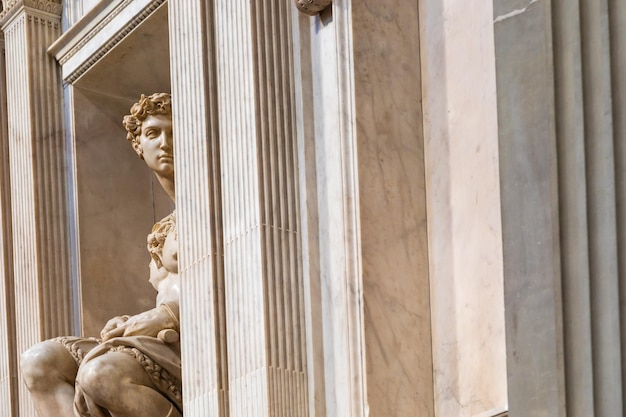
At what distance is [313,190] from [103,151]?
9.08 feet

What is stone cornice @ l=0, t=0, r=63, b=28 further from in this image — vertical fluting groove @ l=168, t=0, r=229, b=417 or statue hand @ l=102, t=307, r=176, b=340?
statue hand @ l=102, t=307, r=176, b=340

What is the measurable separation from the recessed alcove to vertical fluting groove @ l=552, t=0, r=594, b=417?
427 centimetres

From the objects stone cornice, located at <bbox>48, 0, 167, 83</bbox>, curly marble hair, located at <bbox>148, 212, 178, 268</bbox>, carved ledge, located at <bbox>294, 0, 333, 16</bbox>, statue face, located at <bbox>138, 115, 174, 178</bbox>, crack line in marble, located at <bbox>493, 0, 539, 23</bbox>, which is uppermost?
stone cornice, located at <bbox>48, 0, 167, 83</bbox>

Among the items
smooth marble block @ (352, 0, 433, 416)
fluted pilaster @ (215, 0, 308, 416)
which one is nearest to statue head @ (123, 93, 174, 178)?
fluted pilaster @ (215, 0, 308, 416)

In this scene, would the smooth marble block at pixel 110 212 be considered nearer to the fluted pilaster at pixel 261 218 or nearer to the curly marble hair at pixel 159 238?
the curly marble hair at pixel 159 238

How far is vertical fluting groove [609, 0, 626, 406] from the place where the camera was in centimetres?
352

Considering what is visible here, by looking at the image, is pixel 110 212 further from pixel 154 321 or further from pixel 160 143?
pixel 154 321

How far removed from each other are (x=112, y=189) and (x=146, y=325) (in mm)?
1731

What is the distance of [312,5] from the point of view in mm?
5574

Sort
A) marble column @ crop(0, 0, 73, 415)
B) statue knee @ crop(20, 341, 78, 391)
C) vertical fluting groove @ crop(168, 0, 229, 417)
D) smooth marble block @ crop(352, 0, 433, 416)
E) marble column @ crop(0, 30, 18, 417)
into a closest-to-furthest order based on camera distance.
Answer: smooth marble block @ crop(352, 0, 433, 416), vertical fluting groove @ crop(168, 0, 229, 417), statue knee @ crop(20, 341, 78, 391), marble column @ crop(0, 0, 73, 415), marble column @ crop(0, 30, 18, 417)

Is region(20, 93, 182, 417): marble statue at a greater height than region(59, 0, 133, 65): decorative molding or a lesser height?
lesser

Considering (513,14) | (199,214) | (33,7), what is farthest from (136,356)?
(513,14)

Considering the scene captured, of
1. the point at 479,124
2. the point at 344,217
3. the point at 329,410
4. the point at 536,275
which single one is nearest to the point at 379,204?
the point at 344,217

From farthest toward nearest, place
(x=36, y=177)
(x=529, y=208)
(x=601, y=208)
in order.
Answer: (x=36, y=177) < (x=529, y=208) < (x=601, y=208)
